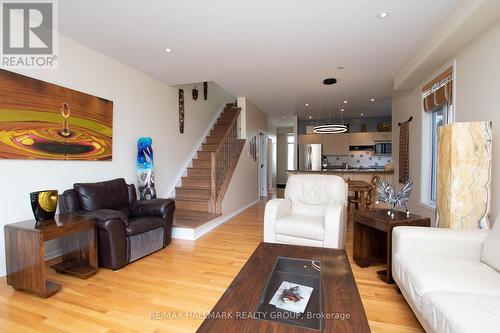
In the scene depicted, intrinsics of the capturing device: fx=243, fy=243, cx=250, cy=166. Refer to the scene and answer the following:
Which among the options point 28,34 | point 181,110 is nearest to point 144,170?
point 181,110

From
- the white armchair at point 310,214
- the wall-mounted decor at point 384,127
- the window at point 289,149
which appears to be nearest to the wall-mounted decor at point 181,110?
the white armchair at point 310,214

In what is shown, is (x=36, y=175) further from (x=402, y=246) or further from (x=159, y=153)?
(x=402, y=246)

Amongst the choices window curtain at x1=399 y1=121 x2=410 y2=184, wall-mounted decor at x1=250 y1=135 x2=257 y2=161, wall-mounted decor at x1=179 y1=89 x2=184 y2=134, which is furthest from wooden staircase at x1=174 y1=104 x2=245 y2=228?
window curtain at x1=399 y1=121 x2=410 y2=184

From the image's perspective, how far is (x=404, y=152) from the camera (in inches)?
186

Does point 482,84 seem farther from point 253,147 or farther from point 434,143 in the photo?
point 253,147

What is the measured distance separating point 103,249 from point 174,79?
298 cm

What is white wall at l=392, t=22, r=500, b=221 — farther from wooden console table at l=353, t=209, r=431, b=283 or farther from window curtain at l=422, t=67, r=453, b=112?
wooden console table at l=353, t=209, r=431, b=283

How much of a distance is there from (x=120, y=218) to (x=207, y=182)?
2452 millimetres

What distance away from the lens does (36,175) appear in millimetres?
2596

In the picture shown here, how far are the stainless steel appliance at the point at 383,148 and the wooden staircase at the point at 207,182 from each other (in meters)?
4.68

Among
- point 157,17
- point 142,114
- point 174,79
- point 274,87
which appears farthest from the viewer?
point 274,87

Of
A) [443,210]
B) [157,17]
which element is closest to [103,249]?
[157,17]

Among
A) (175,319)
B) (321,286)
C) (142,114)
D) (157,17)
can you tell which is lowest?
(175,319)

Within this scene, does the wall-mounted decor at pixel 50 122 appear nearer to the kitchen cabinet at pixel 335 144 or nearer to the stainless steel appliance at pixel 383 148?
the kitchen cabinet at pixel 335 144
